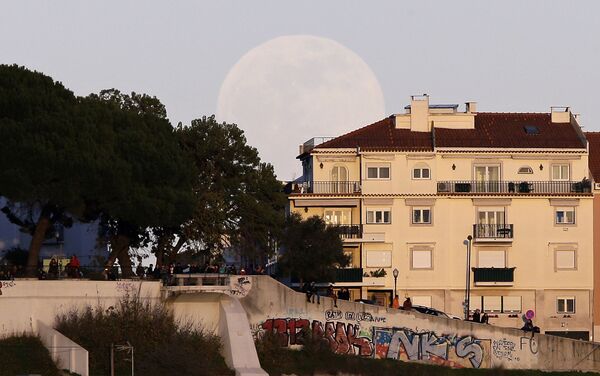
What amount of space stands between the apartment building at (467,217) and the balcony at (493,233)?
82mm

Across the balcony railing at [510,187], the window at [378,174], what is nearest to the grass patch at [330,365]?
the balcony railing at [510,187]

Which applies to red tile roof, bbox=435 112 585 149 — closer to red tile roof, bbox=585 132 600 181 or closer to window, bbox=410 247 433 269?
red tile roof, bbox=585 132 600 181

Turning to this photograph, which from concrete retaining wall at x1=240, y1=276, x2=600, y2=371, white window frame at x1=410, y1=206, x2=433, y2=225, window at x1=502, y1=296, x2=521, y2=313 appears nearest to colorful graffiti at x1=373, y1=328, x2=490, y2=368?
concrete retaining wall at x1=240, y1=276, x2=600, y2=371

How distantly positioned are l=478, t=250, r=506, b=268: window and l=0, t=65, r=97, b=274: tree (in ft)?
98.8

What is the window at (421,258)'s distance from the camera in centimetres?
10669

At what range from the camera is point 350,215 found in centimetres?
10800

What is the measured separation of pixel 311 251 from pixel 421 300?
10052mm

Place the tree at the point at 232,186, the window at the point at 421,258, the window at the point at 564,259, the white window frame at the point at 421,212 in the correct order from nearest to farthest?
the tree at the point at 232,186
the window at the point at 421,258
the window at the point at 564,259
the white window frame at the point at 421,212

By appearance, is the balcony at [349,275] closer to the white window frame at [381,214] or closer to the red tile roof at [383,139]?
the white window frame at [381,214]

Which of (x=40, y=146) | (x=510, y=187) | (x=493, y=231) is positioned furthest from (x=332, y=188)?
(x=40, y=146)

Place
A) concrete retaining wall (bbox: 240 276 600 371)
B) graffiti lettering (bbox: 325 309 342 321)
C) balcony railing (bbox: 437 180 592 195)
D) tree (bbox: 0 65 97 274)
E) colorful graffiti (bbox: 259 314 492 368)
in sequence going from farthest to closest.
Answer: balcony railing (bbox: 437 180 592 195) → graffiti lettering (bbox: 325 309 342 321) → colorful graffiti (bbox: 259 314 492 368) → concrete retaining wall (bbox: 240 276 600 371) → tree (bbox: 0 65 97 274)

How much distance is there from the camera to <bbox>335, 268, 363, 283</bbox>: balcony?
4094 inches

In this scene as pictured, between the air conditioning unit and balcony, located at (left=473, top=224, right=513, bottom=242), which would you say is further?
the air conditioning unit

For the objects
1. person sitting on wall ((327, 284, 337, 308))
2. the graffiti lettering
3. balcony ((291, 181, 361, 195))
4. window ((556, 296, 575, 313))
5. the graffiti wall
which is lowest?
the graffiti wall
